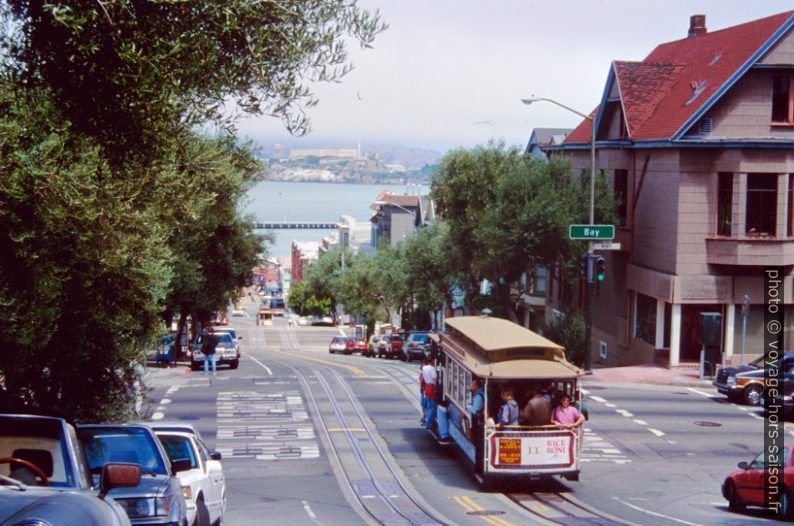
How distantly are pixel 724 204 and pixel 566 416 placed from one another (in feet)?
69.2

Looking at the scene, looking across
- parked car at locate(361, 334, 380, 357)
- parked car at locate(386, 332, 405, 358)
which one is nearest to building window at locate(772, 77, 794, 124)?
parked car at locate(386, 332, 405, 358)

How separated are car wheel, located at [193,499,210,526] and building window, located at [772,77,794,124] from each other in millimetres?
29790

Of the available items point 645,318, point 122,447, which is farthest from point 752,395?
point 122,447

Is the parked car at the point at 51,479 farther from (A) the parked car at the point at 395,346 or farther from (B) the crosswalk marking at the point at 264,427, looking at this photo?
(A) the parked car at the point at 395,346

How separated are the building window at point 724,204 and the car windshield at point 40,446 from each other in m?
33.3

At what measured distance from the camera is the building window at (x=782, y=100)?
125ft

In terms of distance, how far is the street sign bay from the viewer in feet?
108

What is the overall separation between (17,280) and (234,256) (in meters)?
35.4

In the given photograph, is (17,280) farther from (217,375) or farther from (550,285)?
(550,285)

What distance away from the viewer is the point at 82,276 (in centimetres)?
1198

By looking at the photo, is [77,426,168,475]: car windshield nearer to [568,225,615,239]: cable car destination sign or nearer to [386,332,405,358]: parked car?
[568,225,615,239]: cable car destination sign

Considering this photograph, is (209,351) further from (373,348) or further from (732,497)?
(732,497)

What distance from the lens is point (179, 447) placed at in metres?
14.6

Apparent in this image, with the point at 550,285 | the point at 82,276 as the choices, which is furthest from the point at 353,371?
the point at 82,276
